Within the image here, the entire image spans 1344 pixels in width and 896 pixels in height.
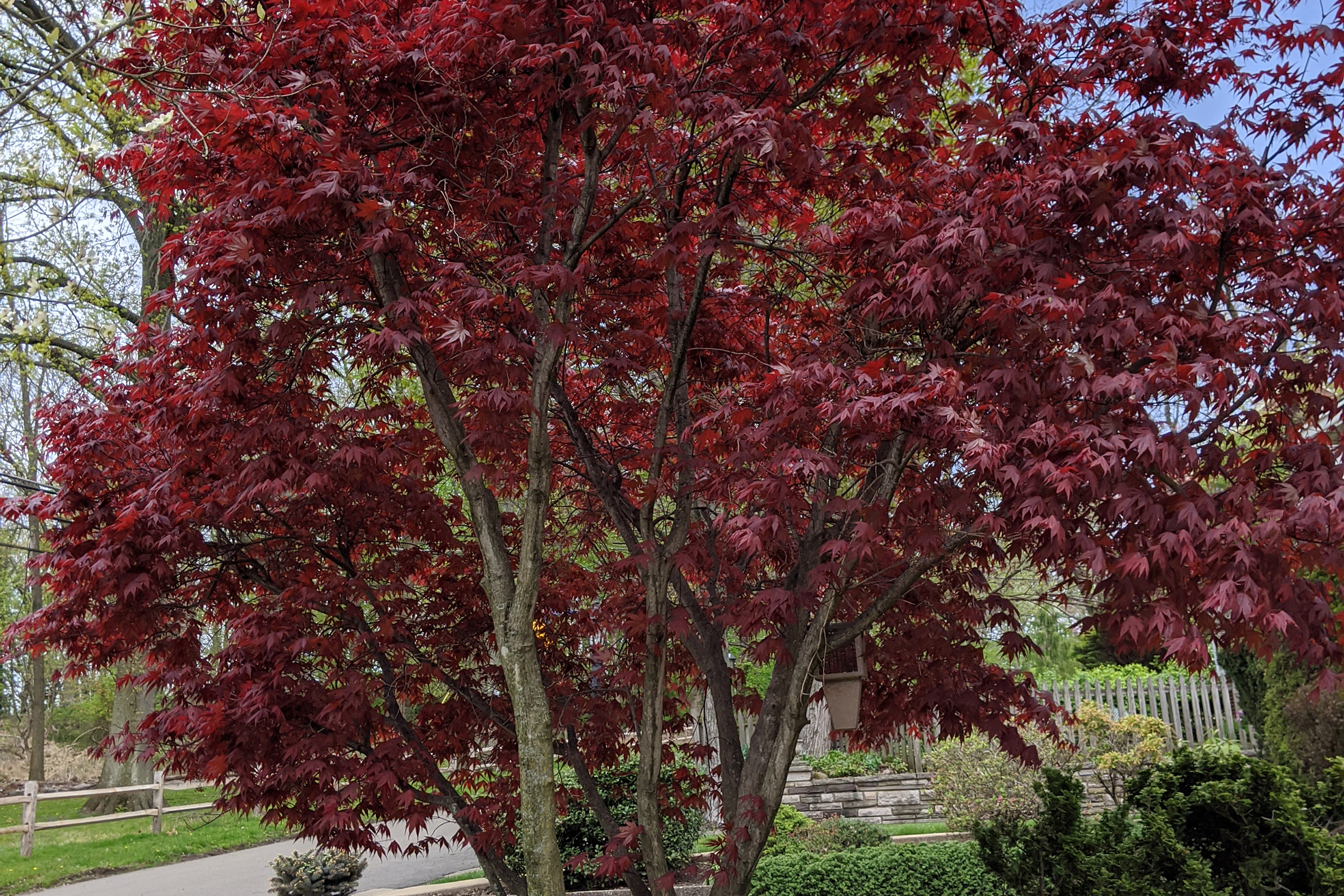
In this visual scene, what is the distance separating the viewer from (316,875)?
8.98 m

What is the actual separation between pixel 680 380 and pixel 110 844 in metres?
14.1

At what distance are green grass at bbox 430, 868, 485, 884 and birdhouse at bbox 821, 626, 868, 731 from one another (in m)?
6.09

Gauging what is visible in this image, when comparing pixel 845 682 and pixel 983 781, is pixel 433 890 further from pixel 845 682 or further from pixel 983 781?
pixel 845 682

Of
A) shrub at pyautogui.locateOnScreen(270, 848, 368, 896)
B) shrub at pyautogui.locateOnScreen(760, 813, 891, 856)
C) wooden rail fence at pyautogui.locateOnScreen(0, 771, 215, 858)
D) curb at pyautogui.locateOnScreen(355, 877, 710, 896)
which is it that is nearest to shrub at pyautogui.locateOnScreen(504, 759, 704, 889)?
curb at pyautogui.locateOnScreen(355, 877, 710, 896)

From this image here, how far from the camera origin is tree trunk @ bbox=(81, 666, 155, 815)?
16438 mm

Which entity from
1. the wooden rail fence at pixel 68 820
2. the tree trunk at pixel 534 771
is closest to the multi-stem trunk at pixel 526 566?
the tree trunk at pixel 534 771

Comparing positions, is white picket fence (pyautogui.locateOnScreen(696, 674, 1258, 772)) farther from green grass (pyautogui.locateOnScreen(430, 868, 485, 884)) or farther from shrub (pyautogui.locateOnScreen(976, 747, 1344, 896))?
shrub (pyautogui.locateOnScreen(976, 747, 1344, 896))

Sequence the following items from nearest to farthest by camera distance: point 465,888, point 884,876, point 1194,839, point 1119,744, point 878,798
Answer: point 1194,839
point 884,876
point 465,888
point 1119,744
point 878,798

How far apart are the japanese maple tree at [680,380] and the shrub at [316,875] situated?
4123 mm

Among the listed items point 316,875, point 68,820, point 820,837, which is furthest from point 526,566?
point 68,820

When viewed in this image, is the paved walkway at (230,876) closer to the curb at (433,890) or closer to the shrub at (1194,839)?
the curb at (433,890)

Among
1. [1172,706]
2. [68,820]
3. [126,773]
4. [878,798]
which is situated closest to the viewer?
[878,798]

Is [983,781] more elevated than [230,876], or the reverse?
[983,781]

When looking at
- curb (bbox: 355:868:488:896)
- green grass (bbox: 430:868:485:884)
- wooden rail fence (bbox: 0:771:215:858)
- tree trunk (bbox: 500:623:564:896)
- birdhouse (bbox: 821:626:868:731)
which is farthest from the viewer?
wooden rail fence (bbox: 0:771:215:858)
